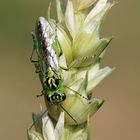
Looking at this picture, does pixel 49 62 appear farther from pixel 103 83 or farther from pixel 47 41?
pixel 103 83

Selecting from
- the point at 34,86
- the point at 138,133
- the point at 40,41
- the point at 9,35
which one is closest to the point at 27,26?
the point at 9,35

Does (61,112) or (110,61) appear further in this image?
(110,61)

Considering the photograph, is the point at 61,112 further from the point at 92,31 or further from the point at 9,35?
the point at 9,35

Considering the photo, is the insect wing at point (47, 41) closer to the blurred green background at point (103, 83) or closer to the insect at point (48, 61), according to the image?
the insect at point (48, 61)

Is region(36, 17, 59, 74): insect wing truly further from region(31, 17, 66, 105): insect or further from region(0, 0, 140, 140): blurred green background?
region(0, 0, 140, 140): blurred green background

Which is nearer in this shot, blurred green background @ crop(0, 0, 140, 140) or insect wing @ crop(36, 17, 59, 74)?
insect wing @ crop(36, 17, 59, 74)

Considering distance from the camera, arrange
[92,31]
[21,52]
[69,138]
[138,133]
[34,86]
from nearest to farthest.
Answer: [69,138]
[92,31]
[138,133]
[34,86]
[21,52]

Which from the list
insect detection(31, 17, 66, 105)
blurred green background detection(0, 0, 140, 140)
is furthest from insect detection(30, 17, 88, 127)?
blurred green background detection(0, 0, 140, 140)

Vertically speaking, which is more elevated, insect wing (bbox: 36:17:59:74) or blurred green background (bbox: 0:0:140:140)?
blurred green background (bbox: 0:0:140:140)
